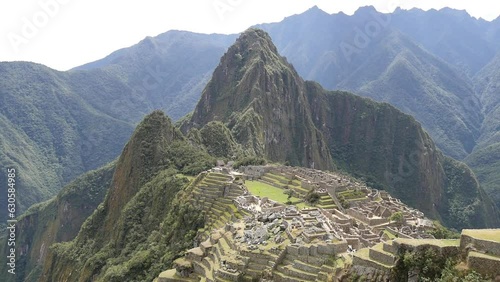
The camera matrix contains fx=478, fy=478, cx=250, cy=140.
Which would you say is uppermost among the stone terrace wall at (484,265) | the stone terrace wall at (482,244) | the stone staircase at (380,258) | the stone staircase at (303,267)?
the stone terrace wall at (482,244)

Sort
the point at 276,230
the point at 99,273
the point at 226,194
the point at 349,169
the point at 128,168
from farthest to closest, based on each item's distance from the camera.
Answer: the point at 349,169, the point at 128,168, the point at 99,273, the point at 226,194, the point at 276,230

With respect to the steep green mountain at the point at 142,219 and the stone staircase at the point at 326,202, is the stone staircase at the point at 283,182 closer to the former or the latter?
the stone staircase at the point at 326,202

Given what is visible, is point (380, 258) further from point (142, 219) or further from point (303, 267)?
point (142, 219)

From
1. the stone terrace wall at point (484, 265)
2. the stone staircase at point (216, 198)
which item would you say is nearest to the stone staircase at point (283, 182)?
the stone staircase at point (216, 198)

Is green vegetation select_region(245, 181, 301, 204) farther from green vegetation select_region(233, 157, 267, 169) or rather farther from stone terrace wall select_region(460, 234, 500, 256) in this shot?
stone terrace wall select_region(460, 234, 500, 256)

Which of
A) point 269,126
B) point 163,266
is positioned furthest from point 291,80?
point 163,266

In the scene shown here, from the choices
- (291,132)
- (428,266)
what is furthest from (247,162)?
(291,132)

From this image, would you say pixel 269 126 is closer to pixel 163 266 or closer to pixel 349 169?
pixel 349 169
